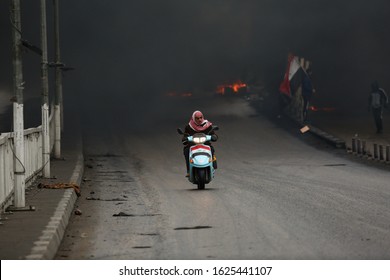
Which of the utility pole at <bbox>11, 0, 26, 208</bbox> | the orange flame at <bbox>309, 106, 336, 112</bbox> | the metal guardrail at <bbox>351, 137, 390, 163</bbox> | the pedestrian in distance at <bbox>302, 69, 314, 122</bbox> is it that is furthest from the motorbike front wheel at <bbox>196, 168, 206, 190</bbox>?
the orange flame at <bbox>309, 106, 336, 112</bbox>

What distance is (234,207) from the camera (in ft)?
54.7

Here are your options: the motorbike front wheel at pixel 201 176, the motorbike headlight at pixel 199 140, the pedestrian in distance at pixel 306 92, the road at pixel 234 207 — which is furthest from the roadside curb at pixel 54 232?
the pedestrian in distance at pixel 306 92

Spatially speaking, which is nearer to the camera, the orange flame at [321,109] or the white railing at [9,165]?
the white railing at [9,165]

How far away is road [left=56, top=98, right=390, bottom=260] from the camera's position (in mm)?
11531

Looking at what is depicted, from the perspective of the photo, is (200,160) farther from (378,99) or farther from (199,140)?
(378,99)

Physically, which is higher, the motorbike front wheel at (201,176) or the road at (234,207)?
the motorbike front wheel at (201,176)

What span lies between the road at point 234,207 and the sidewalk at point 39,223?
0.86 ft

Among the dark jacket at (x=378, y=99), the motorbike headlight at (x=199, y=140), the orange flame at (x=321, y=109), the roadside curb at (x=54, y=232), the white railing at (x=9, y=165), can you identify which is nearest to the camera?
the roadside curb at (x=54, y=232)

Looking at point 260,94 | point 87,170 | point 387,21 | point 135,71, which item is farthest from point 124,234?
point 135,71

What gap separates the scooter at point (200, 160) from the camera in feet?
67.1

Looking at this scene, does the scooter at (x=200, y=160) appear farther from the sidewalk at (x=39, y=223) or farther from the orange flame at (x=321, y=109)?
the orange flame at (x=321, y=109)

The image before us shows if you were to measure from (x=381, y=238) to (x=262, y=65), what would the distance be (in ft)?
206

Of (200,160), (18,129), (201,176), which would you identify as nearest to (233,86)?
(201,176)
